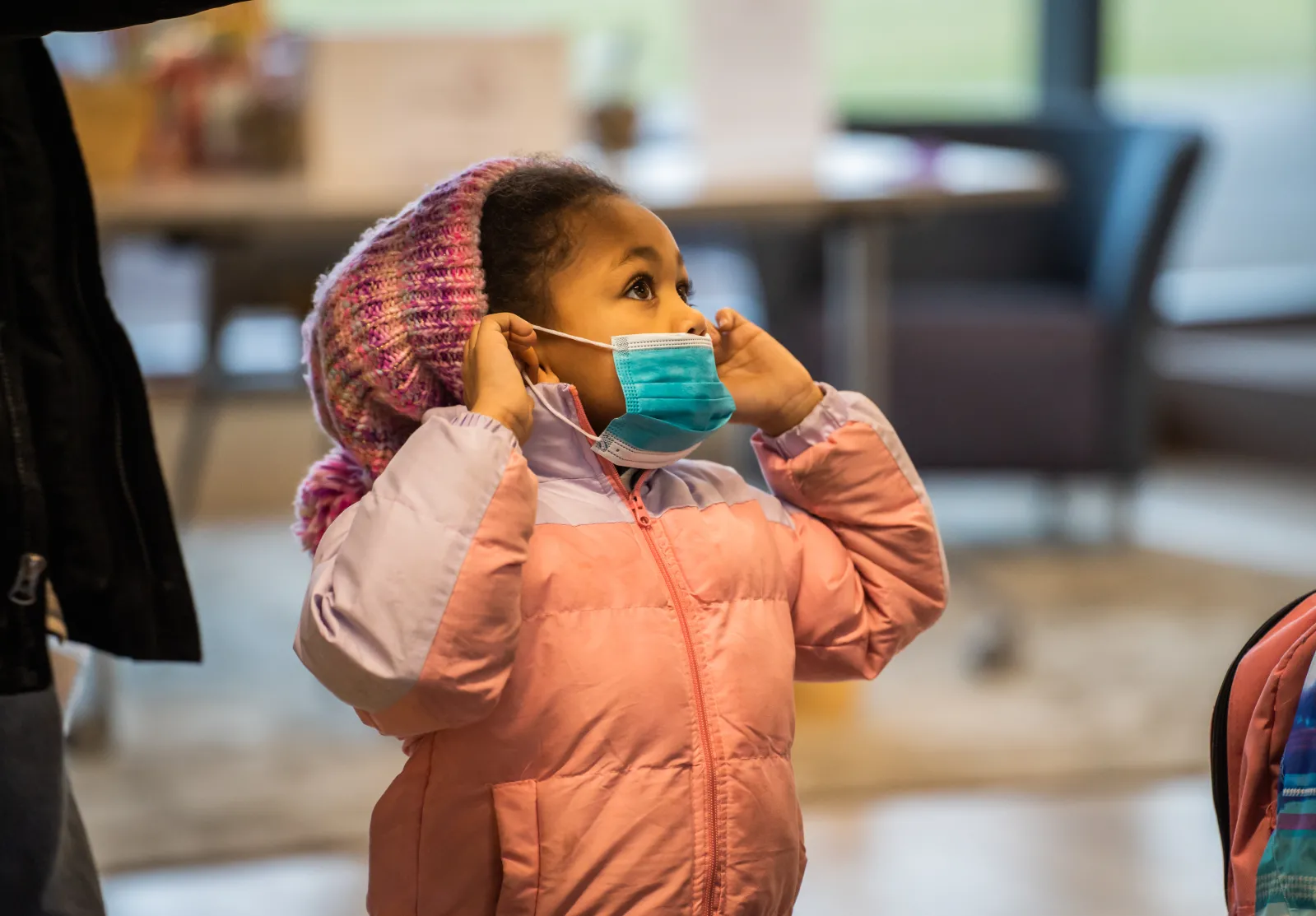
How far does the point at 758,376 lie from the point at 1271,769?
1.45 feet

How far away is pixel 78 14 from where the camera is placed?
948mm

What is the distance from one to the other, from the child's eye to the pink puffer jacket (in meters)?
0.08

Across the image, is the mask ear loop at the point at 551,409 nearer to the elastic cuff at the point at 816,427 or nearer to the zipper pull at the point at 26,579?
the elastic cuff at the point at 816,427

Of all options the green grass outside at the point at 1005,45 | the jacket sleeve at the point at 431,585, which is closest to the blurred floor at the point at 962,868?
the jacket sleeve at the point at 431,585

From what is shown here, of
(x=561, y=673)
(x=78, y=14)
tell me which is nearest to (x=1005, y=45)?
(x=561, y=673)

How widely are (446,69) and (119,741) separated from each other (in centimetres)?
112

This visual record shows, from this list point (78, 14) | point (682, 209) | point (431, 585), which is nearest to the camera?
point (78, 14)

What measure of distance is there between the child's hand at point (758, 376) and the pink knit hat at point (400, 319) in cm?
19

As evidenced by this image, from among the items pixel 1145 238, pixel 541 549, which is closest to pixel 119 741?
pixel 541 549

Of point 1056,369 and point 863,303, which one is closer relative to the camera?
point 863,303

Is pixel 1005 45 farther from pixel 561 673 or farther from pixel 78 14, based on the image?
pixel 78 14

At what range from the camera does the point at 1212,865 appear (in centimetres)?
213

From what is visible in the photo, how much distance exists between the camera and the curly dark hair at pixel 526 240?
119 cm

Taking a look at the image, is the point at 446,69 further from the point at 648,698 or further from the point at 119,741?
the point at 648,698
